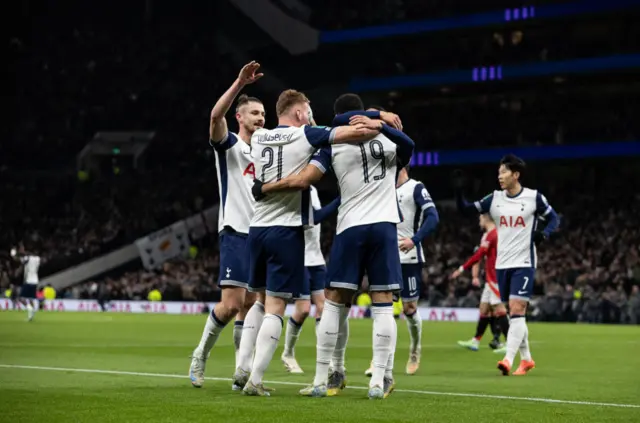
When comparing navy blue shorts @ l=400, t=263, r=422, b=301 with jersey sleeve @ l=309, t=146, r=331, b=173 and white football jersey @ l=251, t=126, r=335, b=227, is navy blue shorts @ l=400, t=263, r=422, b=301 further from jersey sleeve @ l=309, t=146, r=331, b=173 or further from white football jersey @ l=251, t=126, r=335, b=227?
jersey sleeve @ l=309, t=146, r=331, b=173

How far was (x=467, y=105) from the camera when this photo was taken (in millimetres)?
56594

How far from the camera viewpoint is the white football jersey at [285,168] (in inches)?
415

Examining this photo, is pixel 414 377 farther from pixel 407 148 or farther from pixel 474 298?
pixel 474 298

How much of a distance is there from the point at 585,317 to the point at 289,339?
24137 mm

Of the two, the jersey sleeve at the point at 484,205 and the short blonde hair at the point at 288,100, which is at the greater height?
the short blonde hair at the point at 288,100

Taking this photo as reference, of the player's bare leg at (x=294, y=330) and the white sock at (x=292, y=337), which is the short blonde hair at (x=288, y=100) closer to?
the player's bare leg at (x=294, y=330)

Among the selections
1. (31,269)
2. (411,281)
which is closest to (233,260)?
(411,281)

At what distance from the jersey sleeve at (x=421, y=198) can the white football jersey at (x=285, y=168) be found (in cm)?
360

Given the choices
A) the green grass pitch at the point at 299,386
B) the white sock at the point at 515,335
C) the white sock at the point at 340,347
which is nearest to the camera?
the green grass pitch at the point at 299,386

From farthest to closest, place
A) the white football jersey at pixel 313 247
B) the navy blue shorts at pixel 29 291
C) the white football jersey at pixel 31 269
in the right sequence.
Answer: the white football jersey at pixel 31 269
the navy blue shorts at pixel 29 291
the white football jersey at pixel 313 247

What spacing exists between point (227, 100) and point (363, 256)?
203 cm

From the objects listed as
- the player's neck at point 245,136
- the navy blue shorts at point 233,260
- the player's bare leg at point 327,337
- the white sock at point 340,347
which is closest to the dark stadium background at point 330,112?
the white sock at point 340,347

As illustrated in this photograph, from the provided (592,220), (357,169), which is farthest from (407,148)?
(592,220)

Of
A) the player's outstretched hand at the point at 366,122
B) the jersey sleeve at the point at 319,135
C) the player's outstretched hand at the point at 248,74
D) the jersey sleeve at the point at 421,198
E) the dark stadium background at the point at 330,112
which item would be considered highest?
the dark stadium background at the point at 330,112
